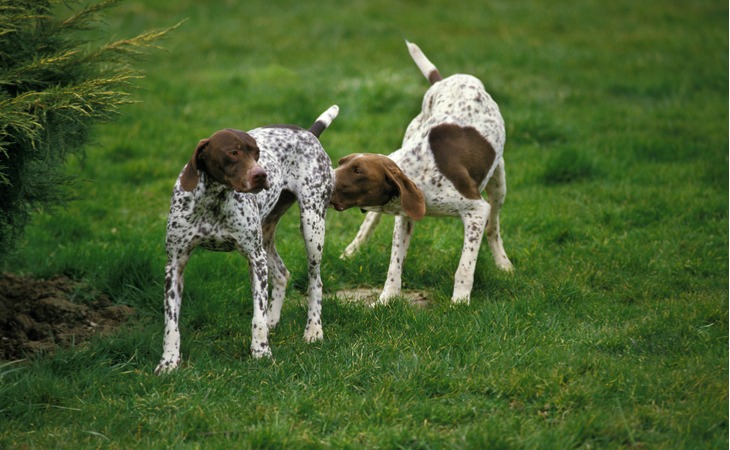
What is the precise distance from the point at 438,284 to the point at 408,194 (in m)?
0.99

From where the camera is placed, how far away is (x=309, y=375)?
505 cm

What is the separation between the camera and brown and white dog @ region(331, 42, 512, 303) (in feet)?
19.5

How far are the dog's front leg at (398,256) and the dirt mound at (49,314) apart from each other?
177 cm

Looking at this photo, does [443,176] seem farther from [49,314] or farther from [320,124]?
[49,314]

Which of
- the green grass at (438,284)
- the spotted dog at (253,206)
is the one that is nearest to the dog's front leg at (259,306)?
the spotted dog at (253,206)

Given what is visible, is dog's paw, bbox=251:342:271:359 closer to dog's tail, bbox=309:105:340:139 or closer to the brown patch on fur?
dog's tail, bbox=309:105:340:139

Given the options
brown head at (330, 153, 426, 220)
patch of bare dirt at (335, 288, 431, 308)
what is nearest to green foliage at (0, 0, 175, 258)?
brown head at (330, 153, 426, 220)

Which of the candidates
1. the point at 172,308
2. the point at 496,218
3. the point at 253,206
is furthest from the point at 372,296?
the point at 172,308

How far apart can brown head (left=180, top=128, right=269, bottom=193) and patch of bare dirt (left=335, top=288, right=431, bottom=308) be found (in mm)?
1750

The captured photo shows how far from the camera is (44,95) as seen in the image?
16.7 ft

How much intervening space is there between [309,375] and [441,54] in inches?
349

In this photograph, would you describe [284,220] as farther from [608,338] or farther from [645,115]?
[645,115]

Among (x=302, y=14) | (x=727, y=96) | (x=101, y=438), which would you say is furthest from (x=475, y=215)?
(x=302, y=14)

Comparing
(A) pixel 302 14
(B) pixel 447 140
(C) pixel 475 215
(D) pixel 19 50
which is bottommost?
(A) pixel 302 14
